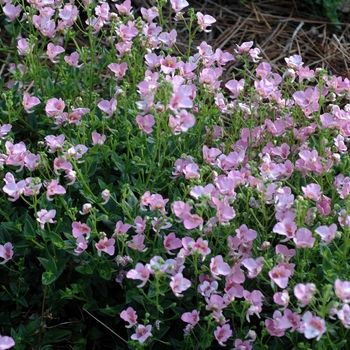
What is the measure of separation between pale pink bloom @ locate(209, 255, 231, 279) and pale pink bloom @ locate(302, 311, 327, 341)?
1.04 ft

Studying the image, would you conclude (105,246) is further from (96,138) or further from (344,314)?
(344,314)

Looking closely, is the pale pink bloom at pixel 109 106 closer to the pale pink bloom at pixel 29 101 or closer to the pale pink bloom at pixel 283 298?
the pale pink bloom at pixel 29 101

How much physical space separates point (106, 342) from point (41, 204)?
47 cm

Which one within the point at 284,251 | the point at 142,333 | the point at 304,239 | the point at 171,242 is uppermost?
the point at 304,239

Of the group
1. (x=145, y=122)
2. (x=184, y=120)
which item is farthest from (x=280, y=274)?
(x=145, y=122)

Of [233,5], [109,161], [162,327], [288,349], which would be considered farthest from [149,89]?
[233,5]

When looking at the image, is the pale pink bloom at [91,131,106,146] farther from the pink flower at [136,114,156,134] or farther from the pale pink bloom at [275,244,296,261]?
the pale pink bloom at [275,244,296,261]

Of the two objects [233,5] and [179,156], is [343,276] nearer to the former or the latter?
[179,156]

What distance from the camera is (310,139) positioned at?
89.7 inches

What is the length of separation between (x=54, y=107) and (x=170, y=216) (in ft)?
1.76

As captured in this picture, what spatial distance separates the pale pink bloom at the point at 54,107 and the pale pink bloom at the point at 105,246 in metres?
0.51

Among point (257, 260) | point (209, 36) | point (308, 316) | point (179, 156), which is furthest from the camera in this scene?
point (209, 36)

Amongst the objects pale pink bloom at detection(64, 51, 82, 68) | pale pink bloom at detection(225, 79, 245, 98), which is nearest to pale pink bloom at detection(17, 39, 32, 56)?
pale pink bloom at detection(64, 51, 82, 68)

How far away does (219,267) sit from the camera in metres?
1.74
